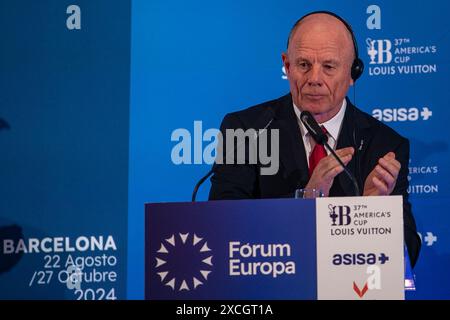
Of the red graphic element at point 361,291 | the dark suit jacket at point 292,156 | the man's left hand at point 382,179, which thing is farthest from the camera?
the dark suit jacket at point 292,156

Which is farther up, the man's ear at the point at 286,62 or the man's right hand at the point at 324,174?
the man's ear at the point at 286,62

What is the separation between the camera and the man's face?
486 centimetres

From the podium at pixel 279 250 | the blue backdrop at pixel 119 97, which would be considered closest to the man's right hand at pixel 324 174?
the blue backdrop at pixel 119 97

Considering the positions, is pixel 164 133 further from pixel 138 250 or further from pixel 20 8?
pixel 20 8

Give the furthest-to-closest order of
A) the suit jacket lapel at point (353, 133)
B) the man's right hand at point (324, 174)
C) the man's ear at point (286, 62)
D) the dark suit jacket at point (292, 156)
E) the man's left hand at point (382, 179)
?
the man's ear at point (286, 62) < the suit jacket lapel at point (353, 133) < the dark suit jacket at point (292, 156) < the man's left hand at point (382, 179) < the man's right hand at point (324, 174)

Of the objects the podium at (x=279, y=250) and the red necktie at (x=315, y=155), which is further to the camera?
the red necktie at (x=315, y=155)

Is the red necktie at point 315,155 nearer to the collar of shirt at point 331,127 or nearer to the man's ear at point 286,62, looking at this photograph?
the collar of shirt at point 331,127

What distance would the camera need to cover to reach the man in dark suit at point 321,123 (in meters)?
4.78

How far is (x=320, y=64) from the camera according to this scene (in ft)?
15.9

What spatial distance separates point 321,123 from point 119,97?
1.35 m

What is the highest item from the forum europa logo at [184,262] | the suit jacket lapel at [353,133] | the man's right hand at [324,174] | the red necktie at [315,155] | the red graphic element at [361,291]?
the suit jacket lapel at [353,133]

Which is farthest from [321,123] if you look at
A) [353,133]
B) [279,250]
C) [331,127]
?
[279,250]

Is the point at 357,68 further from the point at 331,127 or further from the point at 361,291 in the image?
the point at 361,291

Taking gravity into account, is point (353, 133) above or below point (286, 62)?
below
